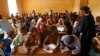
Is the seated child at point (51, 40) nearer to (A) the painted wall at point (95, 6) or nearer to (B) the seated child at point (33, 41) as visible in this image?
(B) the seated child at point (33, 41)

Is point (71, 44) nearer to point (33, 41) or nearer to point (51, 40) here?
point (51, 40)

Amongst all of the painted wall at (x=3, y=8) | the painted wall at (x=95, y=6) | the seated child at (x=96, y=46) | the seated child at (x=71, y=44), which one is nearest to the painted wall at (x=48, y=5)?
the painted wall at (x=95, y=6)

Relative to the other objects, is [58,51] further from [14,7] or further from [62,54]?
[14,7]

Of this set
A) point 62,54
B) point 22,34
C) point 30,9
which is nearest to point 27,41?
point 22,34

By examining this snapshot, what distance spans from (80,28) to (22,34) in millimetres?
Result: 1261

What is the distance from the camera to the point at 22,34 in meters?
3.79

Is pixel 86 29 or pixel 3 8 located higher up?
pixel 3 8

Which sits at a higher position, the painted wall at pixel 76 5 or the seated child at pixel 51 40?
the painted wall at pixel 76 5

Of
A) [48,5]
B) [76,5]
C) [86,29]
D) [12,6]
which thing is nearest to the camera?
[86,29]

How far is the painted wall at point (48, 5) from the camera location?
11281 millimetres

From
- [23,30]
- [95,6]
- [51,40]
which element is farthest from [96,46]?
[95,6]

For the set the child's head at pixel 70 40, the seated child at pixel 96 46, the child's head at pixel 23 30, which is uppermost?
the child's head at pixel 23 30

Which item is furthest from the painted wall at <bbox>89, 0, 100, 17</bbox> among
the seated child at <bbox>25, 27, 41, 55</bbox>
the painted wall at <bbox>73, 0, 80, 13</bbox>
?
the seated child at <bbox>25, 27, 41, 55</bbox>

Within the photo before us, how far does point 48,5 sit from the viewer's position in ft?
37.6
